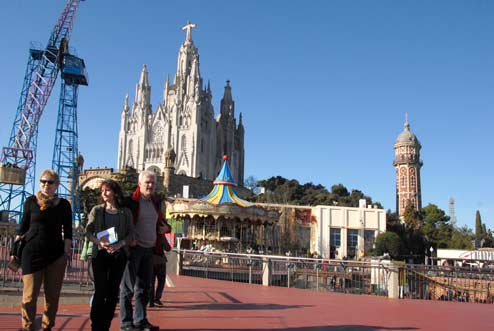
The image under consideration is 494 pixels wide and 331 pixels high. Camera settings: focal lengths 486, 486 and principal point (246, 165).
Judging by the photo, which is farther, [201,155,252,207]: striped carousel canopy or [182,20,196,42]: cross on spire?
[182,20,196,42]: cross on spire

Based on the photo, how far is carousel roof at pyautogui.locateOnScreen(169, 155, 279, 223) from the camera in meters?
26.1

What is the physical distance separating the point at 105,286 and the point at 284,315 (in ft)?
9.94

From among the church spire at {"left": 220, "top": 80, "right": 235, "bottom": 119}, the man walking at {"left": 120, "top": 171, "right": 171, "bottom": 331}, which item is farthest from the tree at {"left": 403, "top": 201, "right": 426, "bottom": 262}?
the man walking at {"left": 120, "top": 171, "right": 171, "bottom": 331}

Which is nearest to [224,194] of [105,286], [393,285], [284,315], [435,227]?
[393,285]

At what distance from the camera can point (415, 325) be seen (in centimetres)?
648

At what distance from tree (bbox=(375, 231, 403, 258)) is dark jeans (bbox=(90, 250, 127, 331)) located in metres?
43.8

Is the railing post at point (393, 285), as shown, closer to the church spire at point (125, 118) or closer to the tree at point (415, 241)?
the tree at point (415, 241)

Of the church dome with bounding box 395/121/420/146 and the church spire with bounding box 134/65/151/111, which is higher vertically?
the church spire with bounding box 134/65/151/111

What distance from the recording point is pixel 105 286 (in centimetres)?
472

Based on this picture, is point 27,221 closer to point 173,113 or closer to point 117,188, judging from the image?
point 117,188

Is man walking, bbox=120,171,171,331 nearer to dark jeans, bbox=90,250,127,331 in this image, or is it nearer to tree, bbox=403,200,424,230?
dark jeans, bbox=90,250,127,331

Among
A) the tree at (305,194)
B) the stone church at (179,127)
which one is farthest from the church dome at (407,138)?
the stone church at (179,127)

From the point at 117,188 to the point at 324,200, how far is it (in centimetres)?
7215

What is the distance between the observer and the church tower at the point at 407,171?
8025 cm
